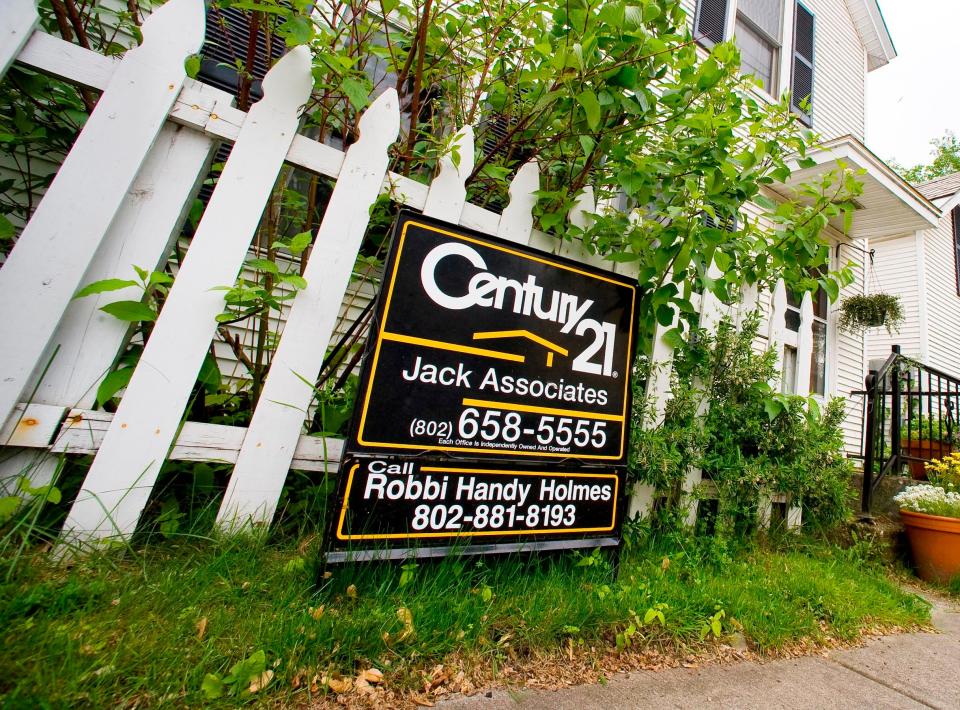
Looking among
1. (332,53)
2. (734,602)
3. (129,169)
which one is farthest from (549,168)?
(734,602)

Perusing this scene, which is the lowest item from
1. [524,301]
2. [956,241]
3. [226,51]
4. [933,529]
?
[933,529]

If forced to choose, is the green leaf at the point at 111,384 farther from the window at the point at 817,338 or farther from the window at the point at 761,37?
the window at the point at 761,37

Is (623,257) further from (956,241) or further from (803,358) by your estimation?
(956,241)

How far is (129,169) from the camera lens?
1.52 metres

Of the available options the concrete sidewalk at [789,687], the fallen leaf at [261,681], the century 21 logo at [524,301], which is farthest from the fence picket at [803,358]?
the fallen leaf at [261,681]

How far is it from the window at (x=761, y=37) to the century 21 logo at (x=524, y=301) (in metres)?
7.28

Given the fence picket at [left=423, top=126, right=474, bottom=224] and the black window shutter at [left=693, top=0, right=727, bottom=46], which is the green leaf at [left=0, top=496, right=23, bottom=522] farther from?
the black window shutter at [left=693, top=0, right=727, bottom=46]

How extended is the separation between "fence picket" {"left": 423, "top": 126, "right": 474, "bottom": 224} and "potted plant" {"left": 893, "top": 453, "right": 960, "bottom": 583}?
12.3 feet

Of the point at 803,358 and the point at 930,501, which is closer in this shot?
the point at 803,358

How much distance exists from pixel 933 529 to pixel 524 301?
11.2 ft

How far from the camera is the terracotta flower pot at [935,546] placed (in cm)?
303

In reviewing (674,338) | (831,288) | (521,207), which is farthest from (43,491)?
(831,288)

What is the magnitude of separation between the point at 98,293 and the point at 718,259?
2.20 metres

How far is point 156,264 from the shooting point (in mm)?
1562
